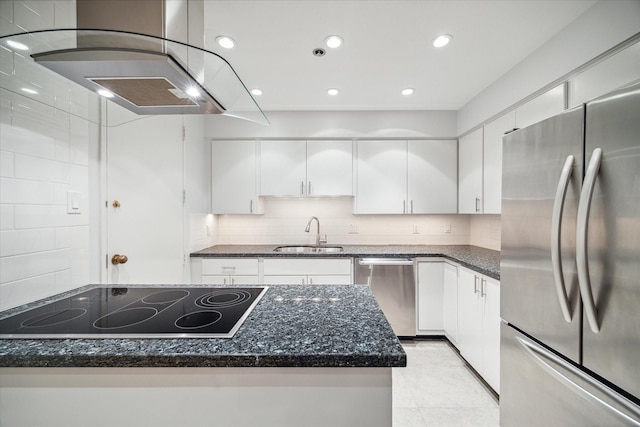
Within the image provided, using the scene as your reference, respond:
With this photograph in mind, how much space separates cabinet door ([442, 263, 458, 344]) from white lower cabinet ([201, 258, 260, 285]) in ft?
6.15

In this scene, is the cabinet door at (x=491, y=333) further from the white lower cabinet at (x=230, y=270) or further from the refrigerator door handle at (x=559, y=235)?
the white lower cabinet at (x=230, y=270)

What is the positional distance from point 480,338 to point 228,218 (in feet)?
9.19

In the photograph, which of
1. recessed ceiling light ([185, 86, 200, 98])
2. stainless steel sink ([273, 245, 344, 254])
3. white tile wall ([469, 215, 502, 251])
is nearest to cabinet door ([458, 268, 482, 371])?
white tile wall ([469, 215, 502, 251])

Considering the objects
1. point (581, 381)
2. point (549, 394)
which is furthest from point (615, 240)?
point (549, 394)

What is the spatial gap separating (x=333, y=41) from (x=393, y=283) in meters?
2.15

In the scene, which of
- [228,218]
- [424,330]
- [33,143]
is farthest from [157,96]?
[424,330]

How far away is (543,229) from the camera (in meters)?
1.21

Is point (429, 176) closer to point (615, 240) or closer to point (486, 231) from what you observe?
point (486, 231)

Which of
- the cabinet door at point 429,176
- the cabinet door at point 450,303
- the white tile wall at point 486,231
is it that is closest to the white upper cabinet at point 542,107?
the cabinet door at point 429,176

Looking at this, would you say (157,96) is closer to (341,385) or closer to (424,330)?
(341,385)

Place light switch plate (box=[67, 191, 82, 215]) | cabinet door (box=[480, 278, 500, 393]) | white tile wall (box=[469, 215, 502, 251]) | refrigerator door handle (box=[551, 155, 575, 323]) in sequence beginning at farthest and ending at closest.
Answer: white tile wall (box=[469, 215, 502, 251]), cabinet door (box=[480, 278, 500, 393]), light switch plate (box=[67, 191, 82, 215]), refrigerator door handle (box=[551, 155, 575, 323])


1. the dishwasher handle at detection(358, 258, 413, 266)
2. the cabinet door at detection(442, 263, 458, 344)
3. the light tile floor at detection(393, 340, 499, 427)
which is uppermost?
the dishwasher handle at detection(358, 258, 413, 266)

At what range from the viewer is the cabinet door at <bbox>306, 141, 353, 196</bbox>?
304 centimetres

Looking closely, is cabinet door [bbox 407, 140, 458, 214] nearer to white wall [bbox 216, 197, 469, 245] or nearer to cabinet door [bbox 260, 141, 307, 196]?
white wall [bbox 216, 197, 469, 245]
